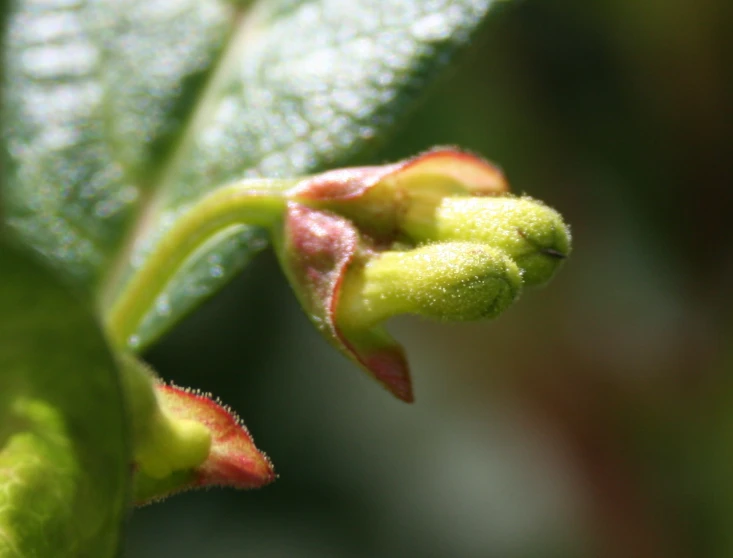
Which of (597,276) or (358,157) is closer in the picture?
(358,157)

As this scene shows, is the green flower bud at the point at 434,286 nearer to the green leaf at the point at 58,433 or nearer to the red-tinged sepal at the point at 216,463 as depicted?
the red-tinged sepal at the point at 216,463

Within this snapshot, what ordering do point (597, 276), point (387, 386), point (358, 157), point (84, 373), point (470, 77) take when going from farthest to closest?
point (597, 276)
point (470, 77)
point (358, 157)
point (387, 386)
point (84, 373)

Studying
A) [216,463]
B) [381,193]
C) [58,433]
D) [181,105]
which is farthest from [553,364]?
[58,433]

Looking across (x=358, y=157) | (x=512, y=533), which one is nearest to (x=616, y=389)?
(x=512, y=533)

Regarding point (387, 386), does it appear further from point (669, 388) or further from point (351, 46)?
point (669, 388)

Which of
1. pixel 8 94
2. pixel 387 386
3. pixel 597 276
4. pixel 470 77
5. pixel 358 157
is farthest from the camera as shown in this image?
pixel 597 276

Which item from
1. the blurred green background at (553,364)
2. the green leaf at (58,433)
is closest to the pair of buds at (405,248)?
the green leaf at (58,433)

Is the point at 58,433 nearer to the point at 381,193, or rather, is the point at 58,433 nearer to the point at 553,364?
the point at 381,193

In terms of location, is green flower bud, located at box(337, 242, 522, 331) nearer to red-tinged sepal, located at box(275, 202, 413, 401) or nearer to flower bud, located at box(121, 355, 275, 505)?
red-tinged sepal, located at box(275, 202, 413, 401)
